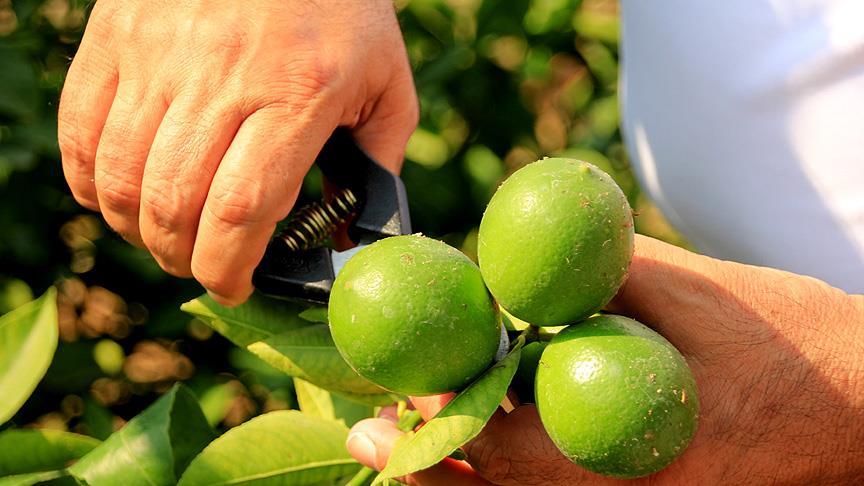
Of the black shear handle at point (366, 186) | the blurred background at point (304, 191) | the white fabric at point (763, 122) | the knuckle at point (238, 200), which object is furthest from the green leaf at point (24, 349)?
the white fabric at point (763, 122)

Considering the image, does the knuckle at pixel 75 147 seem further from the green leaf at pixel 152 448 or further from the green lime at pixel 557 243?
the green lime at pixel 557 243

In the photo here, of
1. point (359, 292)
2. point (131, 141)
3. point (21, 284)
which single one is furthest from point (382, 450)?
point (21, 284)

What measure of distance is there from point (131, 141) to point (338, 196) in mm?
251

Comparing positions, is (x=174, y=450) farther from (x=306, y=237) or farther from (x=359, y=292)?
(x=359, y=292)

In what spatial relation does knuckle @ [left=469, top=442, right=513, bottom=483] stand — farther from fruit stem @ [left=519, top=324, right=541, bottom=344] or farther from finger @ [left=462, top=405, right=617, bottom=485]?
→ fruit stem @ [left=519, top=324, right=541, bottom=344]

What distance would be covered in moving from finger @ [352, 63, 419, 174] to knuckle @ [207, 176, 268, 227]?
212 mm

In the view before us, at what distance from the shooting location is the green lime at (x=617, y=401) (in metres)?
0.85

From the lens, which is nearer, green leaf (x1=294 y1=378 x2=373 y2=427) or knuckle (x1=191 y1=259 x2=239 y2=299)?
knuckle (x1=191 y1=259 x2=239 y2=299)

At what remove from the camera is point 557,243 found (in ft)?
2.85

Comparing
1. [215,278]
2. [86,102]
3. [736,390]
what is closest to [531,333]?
[736,390]

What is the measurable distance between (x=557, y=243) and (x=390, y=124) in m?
0.47

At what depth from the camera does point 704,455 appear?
1.07 metres

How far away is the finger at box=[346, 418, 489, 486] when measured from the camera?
1.03 meters

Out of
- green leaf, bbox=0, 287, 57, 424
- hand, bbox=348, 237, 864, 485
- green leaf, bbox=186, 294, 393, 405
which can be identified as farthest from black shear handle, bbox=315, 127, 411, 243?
green leaf, bbox=0, 287, 57, 424
